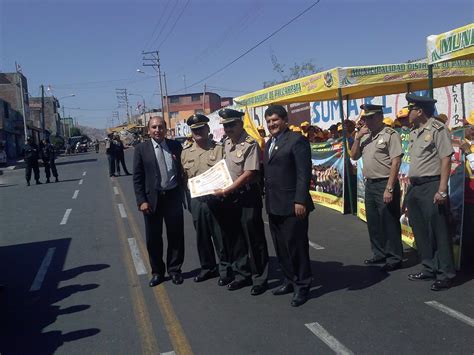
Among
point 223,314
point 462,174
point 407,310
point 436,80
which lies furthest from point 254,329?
point 436,80

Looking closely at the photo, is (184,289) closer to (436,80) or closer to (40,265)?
(40,265)

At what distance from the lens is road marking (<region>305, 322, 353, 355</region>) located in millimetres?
3863

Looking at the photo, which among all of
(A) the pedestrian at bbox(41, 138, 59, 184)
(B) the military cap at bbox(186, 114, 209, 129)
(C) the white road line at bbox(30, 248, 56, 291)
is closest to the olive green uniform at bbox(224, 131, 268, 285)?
(B) the military cap at bbox(186, 114, 209, 129)

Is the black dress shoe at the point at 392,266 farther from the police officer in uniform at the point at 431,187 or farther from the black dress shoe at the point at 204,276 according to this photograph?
the black dress shoe at the point at 204,276

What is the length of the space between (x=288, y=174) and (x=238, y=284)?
4.98 ft

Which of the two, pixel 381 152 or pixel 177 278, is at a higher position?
pixel 381 152

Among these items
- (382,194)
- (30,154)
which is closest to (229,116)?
(382,194)

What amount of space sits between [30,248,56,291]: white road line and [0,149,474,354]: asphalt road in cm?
2

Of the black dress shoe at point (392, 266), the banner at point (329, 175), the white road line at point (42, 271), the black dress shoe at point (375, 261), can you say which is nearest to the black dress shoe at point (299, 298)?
the black dress shoe at point (392, 266)

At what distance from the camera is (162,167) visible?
5723 mm

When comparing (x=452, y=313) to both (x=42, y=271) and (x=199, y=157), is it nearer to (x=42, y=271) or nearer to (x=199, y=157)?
(x=199, y=157)

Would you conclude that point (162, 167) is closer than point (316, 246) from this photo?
Yes

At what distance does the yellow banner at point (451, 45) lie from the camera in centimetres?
546

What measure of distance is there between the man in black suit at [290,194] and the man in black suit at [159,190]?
1313mm
